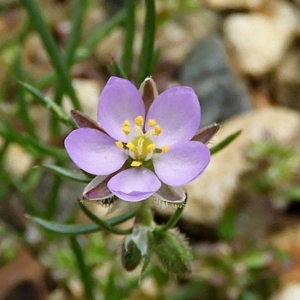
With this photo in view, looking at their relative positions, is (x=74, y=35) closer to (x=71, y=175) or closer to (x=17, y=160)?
(x=71, y=175)

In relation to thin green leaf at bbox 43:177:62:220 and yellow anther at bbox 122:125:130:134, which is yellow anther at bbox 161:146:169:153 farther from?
thin green leaf at bbox 43:177:62:220

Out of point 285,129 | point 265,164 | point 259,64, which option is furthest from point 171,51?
point 265,164

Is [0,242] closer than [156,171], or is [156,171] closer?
[156,171]

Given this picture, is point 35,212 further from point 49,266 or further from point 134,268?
point 134,268

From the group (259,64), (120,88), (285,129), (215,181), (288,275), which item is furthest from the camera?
(259,64)

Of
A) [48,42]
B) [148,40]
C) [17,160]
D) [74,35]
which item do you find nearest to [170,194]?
[148,40]

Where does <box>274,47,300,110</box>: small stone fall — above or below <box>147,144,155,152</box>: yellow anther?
below

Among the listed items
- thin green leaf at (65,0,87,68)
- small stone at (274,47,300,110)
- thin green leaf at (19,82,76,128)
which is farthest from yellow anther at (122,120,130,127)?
small stone at (274,47,300,110)
